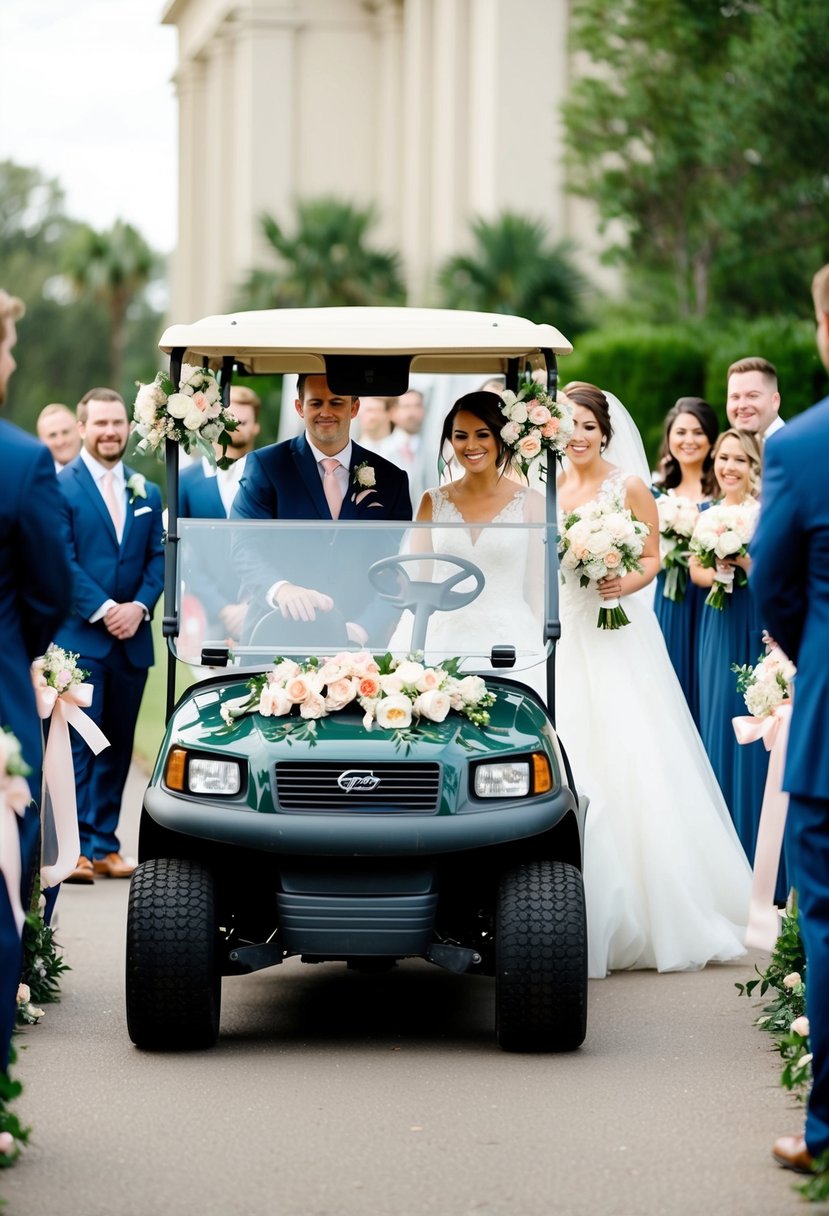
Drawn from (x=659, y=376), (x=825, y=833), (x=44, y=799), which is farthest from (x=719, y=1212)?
(x=659, y=376)

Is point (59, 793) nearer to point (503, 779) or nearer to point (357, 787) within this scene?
point (357, 787)

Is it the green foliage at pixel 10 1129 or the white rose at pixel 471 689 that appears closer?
the green foliage at pixel 10 1129

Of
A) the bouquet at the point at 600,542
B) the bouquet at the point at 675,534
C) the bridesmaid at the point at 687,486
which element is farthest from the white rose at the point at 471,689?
the bridesmaid at the point at 687,486

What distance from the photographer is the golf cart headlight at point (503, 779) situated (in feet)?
18.2

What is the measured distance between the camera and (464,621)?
20.2 ft

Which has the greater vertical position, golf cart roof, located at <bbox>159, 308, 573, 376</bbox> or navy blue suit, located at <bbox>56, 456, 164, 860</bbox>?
golf cart roof, located at <bbox>159, 308, 573, 376</bbox>

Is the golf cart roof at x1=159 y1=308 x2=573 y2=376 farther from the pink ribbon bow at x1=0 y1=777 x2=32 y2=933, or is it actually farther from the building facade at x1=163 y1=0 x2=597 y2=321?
the building facade at x1=163 y1=0 x2=597 y2=321

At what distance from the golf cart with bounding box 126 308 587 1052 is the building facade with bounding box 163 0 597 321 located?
2465 cm

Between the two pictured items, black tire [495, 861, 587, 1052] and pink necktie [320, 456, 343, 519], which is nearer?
black tire [495, 861, 587, 1052]

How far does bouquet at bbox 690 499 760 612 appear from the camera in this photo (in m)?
8.21

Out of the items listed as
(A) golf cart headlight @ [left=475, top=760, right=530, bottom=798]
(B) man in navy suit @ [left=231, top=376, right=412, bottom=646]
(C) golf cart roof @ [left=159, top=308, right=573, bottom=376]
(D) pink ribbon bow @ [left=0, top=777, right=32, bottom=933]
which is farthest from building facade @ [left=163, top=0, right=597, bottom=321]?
(D) pink ribbon bow @ [left=0, top=777, right=32, bottom=933]

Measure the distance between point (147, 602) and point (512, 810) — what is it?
3.91m

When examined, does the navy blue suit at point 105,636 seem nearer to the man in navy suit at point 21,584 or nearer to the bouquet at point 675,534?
the bouquet at point 675,534

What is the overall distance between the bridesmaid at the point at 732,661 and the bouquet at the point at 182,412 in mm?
2741
